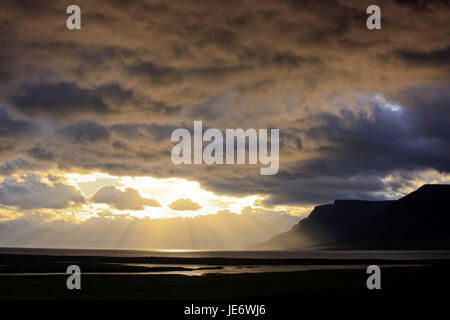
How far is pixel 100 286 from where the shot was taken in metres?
49.7
